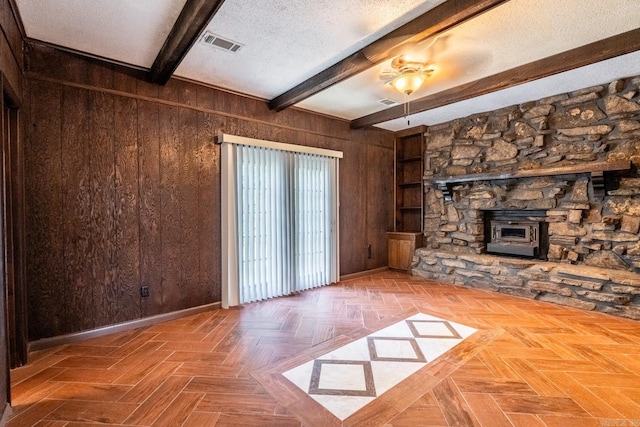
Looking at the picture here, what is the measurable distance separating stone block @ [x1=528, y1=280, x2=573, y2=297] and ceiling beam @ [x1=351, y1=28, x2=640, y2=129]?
7.33 feet

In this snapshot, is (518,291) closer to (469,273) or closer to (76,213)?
(469,273)

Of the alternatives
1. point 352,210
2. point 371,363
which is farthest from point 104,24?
point 352,210

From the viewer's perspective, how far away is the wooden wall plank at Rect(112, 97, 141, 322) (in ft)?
8.66

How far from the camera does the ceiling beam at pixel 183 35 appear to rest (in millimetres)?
1821

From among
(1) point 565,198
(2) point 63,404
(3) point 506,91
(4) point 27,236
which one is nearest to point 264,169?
(4) point 27,236

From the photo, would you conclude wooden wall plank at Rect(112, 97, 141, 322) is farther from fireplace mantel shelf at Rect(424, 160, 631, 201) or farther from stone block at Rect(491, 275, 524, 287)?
stone block at Rect(491, 275, 524, 287)

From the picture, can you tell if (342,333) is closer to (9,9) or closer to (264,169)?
(264,169)

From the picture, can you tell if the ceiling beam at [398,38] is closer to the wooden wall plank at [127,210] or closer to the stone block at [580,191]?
the wooden wall plank at [127,210]

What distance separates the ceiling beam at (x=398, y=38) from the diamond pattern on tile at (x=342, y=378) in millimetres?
2365

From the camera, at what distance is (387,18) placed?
2.06 metres

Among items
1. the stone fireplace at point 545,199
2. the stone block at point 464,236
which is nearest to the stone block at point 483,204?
the stone fireplace at point 545,199

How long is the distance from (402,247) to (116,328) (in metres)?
3.94

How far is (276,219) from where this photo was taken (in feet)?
12.0

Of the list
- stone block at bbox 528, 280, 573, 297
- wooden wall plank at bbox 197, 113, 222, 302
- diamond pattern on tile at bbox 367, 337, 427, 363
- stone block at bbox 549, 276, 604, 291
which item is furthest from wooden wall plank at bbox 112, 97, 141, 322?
stone block at bbox 549, 276, 604, 291
